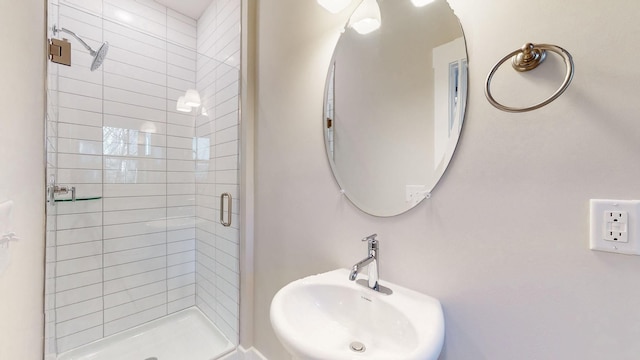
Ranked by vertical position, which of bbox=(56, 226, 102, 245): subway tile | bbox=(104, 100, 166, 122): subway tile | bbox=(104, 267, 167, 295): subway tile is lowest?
bbox=(104, 267, 167, 295): subway tile

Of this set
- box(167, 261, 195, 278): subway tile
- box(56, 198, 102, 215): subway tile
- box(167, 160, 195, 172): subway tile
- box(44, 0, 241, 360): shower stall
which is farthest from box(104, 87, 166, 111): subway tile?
box(167, 261, 195, 278): subway tile

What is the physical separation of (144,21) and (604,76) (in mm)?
2778

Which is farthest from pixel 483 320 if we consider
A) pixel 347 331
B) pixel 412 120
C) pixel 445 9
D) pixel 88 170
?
pixel 88 170

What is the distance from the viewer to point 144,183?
198cm

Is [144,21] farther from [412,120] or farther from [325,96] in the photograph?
[412,120]

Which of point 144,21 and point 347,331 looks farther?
point 144,21

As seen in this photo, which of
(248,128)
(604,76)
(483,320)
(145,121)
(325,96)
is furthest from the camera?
(145,121)

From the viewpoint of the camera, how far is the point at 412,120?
0.95 metres

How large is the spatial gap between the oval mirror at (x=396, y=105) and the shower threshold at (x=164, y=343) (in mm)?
1544

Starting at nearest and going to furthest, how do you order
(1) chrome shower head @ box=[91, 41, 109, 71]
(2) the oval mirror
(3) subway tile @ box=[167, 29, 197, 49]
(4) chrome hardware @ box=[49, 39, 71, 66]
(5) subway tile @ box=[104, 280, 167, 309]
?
(2) the oval mirror
(4) chrome hardware @ box=[49, 39, 71, 66]
(1) chrome shower head @ box=[91, 41, 109, 71]
(5) subway tile @ box=[104, 280, 167, 309]
(3) subway tile @ box=[167, 29, 197, 49]

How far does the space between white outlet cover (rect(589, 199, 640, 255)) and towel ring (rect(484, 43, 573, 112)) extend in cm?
27

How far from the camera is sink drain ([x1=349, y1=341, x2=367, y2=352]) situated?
0.88 metres

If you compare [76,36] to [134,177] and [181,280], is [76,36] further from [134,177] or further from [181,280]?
[181,280]

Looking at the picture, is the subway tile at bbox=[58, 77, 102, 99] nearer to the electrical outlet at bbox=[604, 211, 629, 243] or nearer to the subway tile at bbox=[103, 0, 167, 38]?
the subway tile at bbox=[103, 0, 167, 38]
